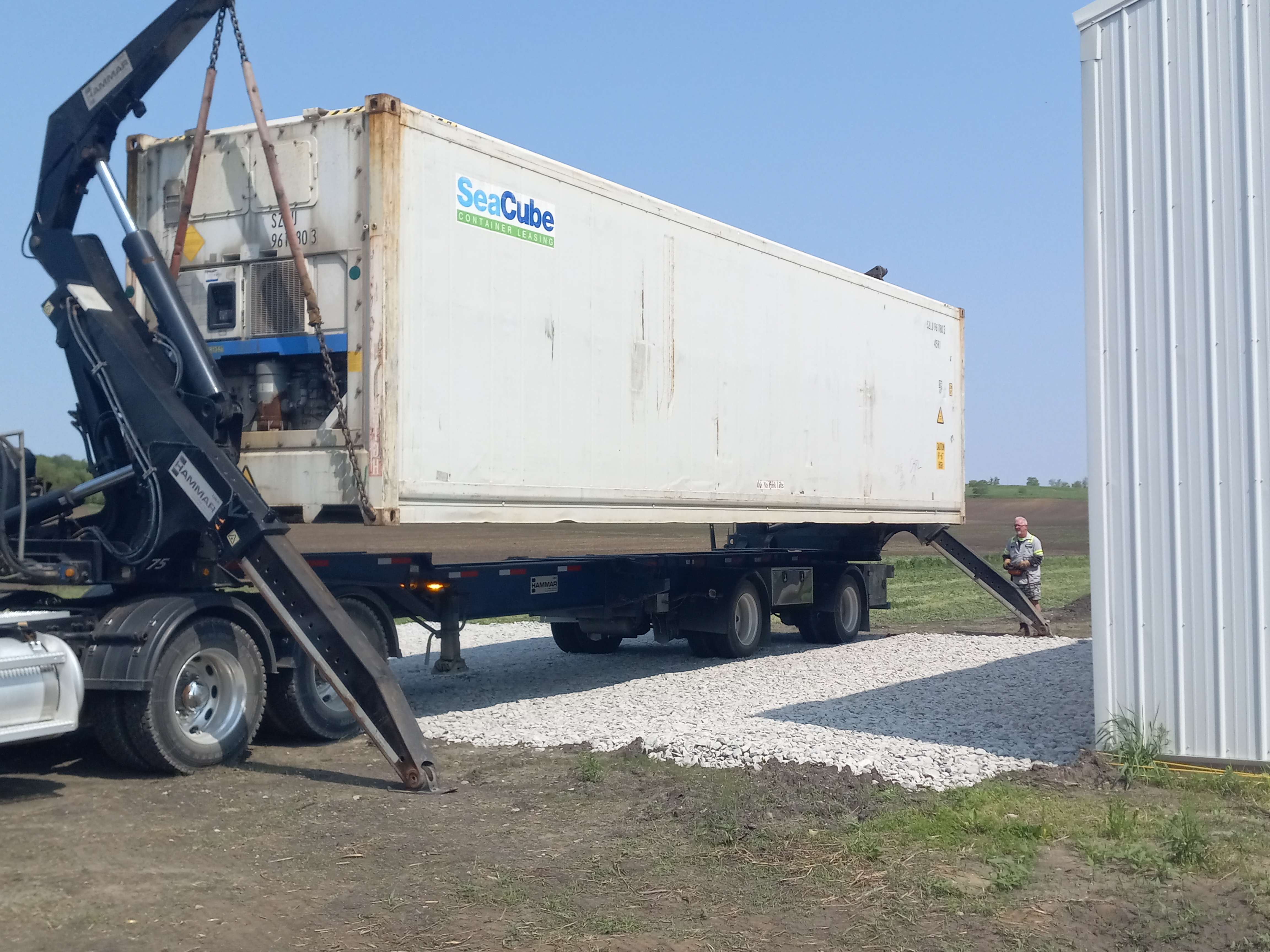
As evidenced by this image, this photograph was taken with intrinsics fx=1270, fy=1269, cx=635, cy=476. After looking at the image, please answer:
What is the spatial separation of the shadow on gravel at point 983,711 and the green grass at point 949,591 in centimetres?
588

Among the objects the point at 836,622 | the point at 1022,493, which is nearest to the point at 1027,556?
the point at 836,622

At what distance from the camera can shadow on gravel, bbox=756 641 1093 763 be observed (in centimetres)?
906

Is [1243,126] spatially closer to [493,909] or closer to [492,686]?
[493,909]

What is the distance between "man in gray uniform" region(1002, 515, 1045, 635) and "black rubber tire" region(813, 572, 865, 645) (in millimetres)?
2337

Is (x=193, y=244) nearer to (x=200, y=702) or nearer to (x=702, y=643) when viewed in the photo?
(x=200, y=702)

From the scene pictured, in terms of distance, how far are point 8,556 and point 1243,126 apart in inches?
Result: 329

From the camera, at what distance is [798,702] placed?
11133 millimetres

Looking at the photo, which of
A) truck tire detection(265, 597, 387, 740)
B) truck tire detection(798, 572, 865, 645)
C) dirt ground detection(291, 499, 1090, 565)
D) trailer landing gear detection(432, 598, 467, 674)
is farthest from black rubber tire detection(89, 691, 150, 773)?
truck tire detection(798, 572, 865, 645)

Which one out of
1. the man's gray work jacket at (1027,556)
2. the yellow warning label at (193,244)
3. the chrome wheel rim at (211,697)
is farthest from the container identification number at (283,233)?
the man's gray work jacket at (1027,556)

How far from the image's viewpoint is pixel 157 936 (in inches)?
201

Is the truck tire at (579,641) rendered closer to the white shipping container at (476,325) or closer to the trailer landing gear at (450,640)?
the white shipping container at (476,325)

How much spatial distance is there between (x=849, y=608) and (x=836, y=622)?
47 cm

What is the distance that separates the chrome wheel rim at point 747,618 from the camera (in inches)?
607

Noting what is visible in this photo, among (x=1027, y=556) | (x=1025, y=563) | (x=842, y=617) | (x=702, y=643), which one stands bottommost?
(x=702, y=643)
